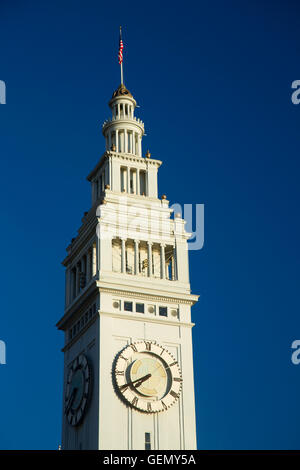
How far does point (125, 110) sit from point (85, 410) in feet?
109

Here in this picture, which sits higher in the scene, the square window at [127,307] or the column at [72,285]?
the column at [72,285]

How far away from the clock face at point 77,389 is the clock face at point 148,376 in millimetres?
3333

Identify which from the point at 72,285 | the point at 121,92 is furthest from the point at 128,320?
the point at 121,92

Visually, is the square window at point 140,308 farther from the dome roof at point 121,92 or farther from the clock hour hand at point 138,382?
the dome roof at point 121,92

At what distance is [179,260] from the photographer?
90562mm

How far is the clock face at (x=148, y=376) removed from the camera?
270ft

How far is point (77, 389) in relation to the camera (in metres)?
86.1

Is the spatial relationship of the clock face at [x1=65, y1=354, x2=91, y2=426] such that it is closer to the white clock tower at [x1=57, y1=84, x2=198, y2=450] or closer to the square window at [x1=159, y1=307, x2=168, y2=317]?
the white clock tower at [x1=57, y1=84, x2=198, y2=450]

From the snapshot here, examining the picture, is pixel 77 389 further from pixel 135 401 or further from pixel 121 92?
pixel 121 92

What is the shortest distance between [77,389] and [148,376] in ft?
23.1

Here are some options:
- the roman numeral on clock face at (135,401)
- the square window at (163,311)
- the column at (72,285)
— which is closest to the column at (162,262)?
the square window at (163,311)
